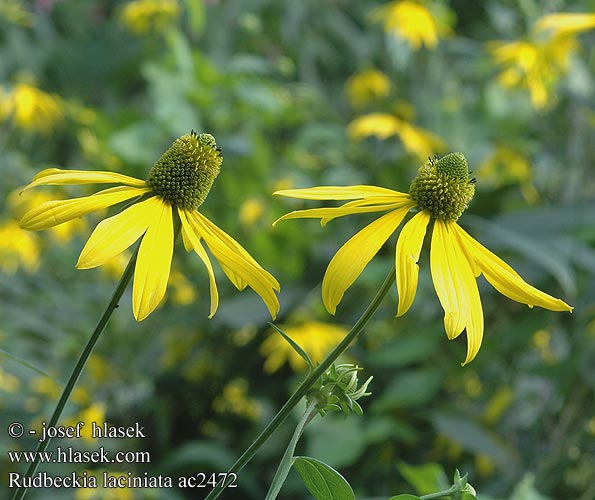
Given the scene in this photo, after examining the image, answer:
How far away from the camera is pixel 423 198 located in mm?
578

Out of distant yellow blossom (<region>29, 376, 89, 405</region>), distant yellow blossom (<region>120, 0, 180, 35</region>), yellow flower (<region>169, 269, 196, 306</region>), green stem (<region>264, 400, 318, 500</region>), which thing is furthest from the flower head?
distant yellow blossom (<region>120, 0, 180, 35</region>)

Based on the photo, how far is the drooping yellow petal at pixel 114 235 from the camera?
0.47 metres

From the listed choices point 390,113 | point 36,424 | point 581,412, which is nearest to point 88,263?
point 36,424

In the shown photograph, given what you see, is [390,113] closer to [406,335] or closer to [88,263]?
[406,335]

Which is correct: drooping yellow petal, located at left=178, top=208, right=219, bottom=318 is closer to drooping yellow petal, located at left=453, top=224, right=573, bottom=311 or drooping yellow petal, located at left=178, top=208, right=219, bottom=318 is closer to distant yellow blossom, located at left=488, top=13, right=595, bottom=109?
drooping yellow petal, located at left=453, top=224, right=573, bottom=311

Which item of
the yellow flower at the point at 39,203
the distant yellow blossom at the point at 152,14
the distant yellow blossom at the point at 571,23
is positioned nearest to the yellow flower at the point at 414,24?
the distant yellow blossom at the point at 152,14

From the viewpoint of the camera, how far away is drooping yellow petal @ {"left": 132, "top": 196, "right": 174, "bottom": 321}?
46 centimetres

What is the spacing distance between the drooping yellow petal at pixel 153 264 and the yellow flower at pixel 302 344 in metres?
0.92

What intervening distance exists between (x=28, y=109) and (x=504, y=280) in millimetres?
1385

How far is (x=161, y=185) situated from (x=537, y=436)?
1012 mm

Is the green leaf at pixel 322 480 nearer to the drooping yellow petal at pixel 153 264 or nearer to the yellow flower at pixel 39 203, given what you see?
the drooping yellow petal at pixel 153 264

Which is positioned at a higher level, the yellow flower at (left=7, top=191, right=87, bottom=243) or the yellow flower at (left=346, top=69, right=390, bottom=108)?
the yellow flower at (left=346, top=69, right=390, bottom=108)

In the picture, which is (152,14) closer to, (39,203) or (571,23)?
(39,203)

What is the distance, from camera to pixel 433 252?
528 mm
